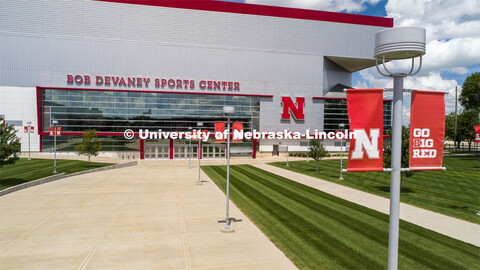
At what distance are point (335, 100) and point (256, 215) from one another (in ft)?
167

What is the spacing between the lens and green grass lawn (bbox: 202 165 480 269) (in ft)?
32.5

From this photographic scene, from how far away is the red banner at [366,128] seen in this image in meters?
5.64

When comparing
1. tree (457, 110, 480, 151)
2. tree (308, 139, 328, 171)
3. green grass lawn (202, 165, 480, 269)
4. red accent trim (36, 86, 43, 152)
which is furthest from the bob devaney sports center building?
green grass lawn (202, 165, 480, 269)

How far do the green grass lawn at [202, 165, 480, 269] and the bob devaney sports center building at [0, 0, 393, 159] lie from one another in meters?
39.5

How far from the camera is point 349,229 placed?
13.3 metres

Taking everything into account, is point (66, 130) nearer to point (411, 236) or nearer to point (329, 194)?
point (329, 194)

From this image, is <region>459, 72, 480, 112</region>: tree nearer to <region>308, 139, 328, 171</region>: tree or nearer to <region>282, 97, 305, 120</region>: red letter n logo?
<region>282, 97, 305, 120</region>: red letter n logo

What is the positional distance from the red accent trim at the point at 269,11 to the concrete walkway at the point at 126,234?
45596mm

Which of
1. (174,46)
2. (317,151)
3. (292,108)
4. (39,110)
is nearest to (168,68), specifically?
(174,46)

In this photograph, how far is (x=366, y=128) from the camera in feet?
18.8

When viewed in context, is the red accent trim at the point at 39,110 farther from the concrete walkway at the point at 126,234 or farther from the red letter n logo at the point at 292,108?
the red letter n logo at the point at 292,108

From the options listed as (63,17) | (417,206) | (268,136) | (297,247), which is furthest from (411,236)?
(63,17)

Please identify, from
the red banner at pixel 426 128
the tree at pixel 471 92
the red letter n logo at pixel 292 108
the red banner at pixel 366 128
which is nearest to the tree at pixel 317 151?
the red letter n logo at pixel 292 108

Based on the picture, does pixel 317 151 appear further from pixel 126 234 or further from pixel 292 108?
pixel 126 234
